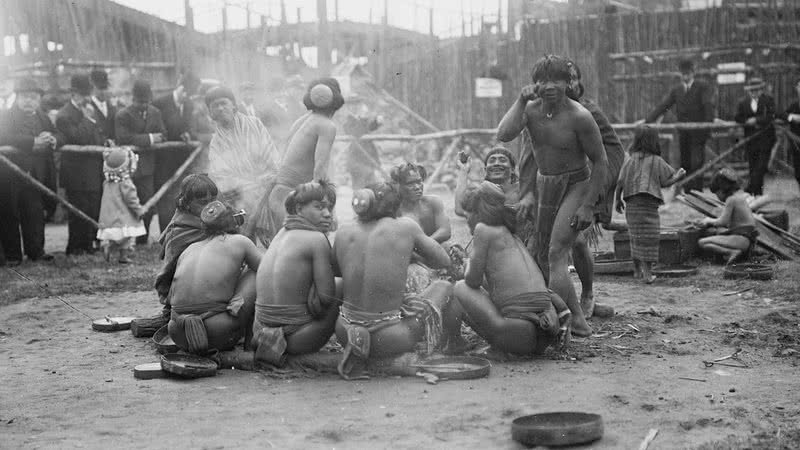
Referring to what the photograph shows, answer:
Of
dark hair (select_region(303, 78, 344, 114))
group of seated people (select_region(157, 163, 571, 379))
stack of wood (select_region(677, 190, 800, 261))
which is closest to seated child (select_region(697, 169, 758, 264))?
stack of wood (select_region(677, 190, 800, 261))

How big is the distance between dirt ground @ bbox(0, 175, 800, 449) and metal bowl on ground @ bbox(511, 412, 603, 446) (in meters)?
0.08

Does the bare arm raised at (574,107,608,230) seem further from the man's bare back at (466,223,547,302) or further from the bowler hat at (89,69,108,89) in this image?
the bowler hat at (89,69,108,89)

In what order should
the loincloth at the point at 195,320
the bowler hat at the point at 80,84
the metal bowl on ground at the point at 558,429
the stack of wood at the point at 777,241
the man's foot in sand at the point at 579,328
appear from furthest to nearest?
1. the bowler hat at the point at 80,84
2. the stack of wood at the point at 777,241
3. the man's foot in sand at the point at 579,328
4. the loincloth at the point at 195,320
5. the metal bowl on ground at the point at 558,429

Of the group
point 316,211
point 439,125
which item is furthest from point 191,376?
point 439,125

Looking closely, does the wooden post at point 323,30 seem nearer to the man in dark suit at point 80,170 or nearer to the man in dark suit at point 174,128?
the man in dark suit at point 174,128

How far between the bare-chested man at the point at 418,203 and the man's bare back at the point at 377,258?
187 cm

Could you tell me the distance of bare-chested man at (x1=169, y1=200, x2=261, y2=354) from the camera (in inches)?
248

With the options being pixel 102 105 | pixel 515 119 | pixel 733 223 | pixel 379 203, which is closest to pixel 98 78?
pixel 102 105

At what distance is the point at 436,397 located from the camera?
5.30m

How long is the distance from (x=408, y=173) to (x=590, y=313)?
6.12 feet

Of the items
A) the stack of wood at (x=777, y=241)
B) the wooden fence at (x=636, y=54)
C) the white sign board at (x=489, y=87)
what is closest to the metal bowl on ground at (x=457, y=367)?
the stack of wood at (x=777, y=241)

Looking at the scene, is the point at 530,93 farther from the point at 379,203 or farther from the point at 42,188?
the point at 42,188

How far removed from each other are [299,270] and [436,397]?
127 cm

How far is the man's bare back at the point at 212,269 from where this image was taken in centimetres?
630
